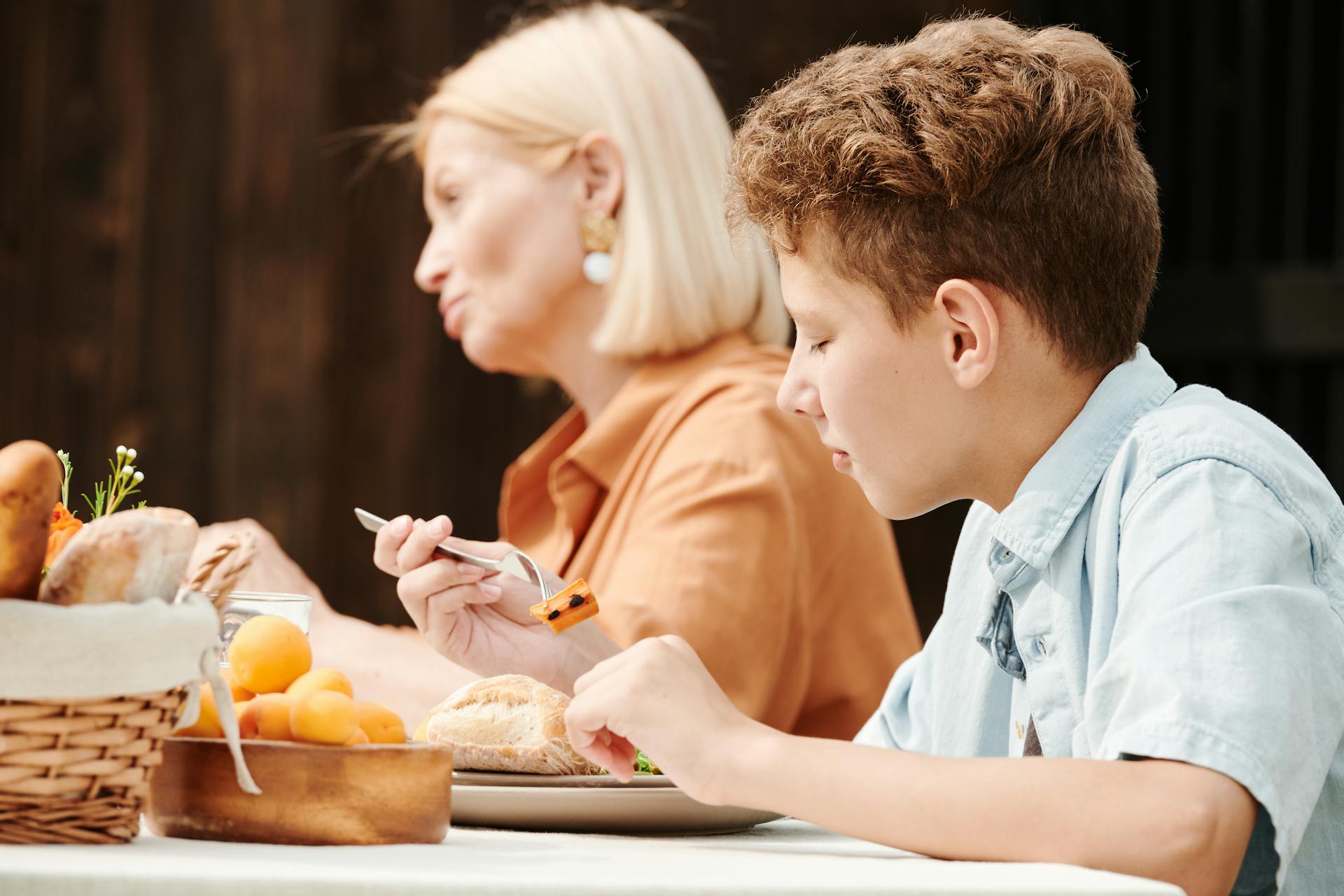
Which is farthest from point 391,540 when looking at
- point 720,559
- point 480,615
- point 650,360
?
point 650,360

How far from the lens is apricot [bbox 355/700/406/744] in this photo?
863 mm

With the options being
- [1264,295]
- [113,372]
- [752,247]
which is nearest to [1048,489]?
[752,247]

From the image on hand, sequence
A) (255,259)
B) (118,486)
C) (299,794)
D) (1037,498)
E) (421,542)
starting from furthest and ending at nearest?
(255,259) → (421,542) → (1037,498) → (118,486) → (299,794)

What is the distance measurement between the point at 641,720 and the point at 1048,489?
0.33 metres

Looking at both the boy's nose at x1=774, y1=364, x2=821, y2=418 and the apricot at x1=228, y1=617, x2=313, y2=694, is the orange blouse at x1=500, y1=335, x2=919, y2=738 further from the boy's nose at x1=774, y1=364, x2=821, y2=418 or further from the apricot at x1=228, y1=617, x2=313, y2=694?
the apricot at x1=228, y1=617, x2=313, y2=694

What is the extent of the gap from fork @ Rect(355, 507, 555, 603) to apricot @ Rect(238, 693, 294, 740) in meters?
0.30

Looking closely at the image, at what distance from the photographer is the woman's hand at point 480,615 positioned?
3.93 feet

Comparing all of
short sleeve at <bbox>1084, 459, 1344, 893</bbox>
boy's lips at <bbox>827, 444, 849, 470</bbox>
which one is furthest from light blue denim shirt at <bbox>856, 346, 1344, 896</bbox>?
boy's lips at <bbox>827, 444, 849, 470</bbox>

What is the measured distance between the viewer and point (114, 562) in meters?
0.75

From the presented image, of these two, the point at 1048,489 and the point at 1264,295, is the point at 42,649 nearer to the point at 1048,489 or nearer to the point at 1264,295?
the point at 1048,489

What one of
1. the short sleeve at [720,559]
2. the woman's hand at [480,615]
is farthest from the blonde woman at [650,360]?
the woman's hand at [480,615]

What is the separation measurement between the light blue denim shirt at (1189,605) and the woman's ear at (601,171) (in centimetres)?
110

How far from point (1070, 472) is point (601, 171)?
1.21 m

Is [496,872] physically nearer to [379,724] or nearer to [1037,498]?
[379,724]
